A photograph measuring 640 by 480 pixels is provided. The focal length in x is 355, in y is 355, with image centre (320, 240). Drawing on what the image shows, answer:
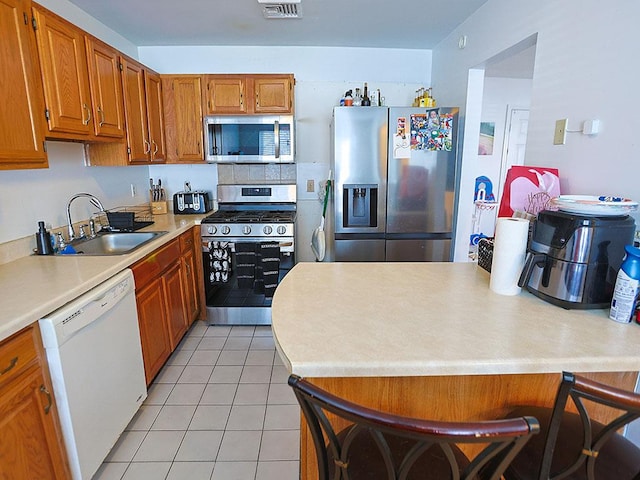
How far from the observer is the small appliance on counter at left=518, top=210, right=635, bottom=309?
112cm

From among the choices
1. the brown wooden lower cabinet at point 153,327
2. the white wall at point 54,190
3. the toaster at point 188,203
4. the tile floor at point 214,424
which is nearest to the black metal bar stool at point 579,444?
the tile floor at point 214,424

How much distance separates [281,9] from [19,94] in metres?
1.71

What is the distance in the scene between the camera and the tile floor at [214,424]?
163cm

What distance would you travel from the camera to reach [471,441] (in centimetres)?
58

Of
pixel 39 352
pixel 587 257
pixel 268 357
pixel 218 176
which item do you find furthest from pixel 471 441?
pixel 218 176

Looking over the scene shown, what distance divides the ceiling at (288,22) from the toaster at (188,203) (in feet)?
4.41

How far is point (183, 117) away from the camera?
3.11m

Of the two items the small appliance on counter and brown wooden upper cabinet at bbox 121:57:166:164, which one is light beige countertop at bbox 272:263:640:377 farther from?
brown wooden upper cabinet at bbox 121:57:166:164

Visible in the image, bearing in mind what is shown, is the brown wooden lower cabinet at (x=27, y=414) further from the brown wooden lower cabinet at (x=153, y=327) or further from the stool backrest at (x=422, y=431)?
the stool backrest at (x=422, y=431)

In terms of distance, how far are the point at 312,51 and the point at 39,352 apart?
3188 millimetres

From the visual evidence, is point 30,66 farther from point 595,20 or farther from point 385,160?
point 595,20

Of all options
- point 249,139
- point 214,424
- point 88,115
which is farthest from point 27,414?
point 249,139

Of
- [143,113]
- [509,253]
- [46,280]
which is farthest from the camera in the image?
[143,113]

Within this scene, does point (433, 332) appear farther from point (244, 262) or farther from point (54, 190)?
point (54, 190)
